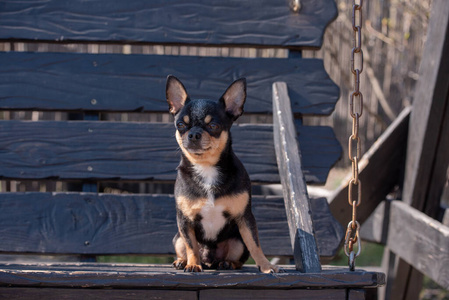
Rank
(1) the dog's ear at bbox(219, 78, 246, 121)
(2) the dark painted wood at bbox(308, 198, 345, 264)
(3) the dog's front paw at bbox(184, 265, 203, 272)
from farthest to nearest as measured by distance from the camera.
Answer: (2) the dark painted wood at bbox(308, 198, 345, 264), (1) the dog's ear at bbox(219, 78, 246, 121), (3) the dog's front paw at bbox(184, 265, 203, 272)

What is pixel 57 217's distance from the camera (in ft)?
12.7

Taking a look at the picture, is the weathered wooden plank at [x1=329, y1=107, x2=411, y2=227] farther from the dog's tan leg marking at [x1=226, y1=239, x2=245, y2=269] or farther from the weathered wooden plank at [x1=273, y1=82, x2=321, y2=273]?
the dog's tan leg marking at [x1=226, y1=239, x2=245, y2=269]

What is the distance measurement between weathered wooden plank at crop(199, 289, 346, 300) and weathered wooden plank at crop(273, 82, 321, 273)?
0.58 ft

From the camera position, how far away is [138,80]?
4121 millimetres

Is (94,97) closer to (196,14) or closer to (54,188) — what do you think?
(196,14)

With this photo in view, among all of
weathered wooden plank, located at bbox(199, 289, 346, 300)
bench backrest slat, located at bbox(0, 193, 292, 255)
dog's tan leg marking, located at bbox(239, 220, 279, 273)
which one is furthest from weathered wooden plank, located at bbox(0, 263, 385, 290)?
bench backrest slat, located at bbox(0, 193, 292, 255)

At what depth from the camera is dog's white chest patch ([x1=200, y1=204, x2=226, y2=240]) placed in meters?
2.94

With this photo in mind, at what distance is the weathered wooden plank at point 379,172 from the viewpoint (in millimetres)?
4699

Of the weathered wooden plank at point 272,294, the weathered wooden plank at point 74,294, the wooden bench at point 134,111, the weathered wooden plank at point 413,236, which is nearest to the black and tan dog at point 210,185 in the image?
the weathered wooden plank at point 272,294

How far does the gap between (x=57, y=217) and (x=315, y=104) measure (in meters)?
1.95

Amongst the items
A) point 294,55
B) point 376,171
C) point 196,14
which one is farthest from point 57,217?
point 376,171

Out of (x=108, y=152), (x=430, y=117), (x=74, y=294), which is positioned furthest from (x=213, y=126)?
(x=430, y=117)

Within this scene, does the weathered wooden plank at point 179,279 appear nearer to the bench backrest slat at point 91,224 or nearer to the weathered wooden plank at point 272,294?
the weathered wooden plank at point 272,294

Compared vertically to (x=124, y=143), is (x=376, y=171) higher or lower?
lower
